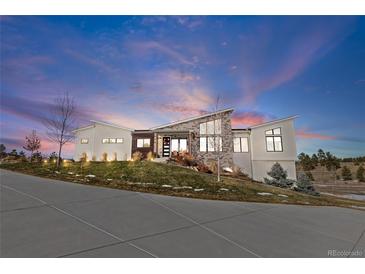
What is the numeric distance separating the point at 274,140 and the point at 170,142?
33.9 feet

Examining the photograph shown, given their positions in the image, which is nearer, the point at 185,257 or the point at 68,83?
the point at 185,257

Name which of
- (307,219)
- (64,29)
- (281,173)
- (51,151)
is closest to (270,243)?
(307,219)

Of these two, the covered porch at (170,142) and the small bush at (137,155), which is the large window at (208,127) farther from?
the small bush at (137,155)

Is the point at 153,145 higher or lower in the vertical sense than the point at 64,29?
lower

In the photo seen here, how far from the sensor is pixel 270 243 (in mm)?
3715

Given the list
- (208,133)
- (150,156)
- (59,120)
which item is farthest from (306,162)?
(59,120)

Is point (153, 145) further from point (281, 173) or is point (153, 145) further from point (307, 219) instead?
point (307, 219)

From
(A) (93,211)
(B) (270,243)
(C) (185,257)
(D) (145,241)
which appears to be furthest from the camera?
(A) (93,211)

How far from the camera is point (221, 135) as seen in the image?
1992 centimetres

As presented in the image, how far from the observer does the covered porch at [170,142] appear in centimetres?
1992

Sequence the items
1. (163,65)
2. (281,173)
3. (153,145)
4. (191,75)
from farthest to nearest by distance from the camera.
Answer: (153,145)
(281,173)
(191,75)
(163,65)

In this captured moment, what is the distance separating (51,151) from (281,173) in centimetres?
2261

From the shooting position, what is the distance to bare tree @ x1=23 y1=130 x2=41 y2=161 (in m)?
20.7

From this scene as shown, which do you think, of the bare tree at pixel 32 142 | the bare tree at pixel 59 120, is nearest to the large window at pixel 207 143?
the bare tree at pixel 59 120
